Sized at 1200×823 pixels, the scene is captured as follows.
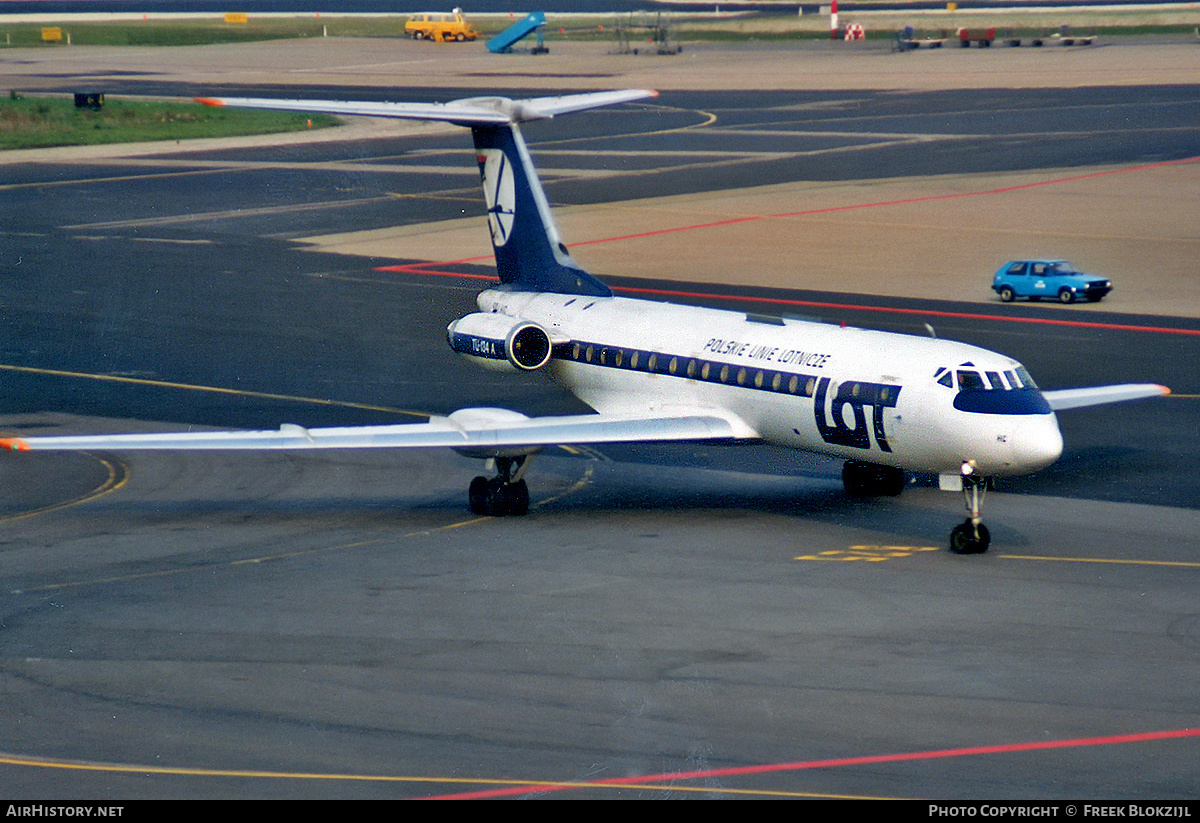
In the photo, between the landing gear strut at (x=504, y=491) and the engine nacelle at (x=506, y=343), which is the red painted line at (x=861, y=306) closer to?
the engine nacelle at (x=506, y=343)

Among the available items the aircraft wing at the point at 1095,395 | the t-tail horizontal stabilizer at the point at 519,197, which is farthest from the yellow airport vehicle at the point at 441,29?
the aircraft wing at the point at 1095,395

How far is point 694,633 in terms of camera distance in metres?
22.6

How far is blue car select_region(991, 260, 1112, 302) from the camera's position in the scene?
4828 cm

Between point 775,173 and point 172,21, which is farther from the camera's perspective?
point 172,21

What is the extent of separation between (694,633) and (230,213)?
48.8 m

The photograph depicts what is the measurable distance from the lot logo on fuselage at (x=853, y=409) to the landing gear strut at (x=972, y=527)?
1.58 metres

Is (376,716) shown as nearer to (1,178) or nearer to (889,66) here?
(1,178)

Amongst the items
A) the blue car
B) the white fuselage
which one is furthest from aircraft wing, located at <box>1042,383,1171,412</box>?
the blue car

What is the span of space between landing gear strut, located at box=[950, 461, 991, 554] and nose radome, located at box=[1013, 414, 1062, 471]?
2.31ft

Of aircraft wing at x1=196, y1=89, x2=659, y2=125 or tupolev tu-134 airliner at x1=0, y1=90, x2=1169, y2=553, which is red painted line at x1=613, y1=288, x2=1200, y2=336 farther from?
aircraft wing at x1=196, y1=89, x2=659, y2=125

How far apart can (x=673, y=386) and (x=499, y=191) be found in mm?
6981

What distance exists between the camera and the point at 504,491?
2948 cm

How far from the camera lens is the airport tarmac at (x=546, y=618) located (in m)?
18.2
